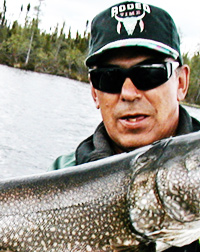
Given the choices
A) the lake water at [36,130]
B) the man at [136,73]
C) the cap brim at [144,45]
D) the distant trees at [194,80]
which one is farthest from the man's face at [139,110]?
the distant trees at [194,80]

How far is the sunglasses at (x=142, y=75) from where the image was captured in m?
2.61

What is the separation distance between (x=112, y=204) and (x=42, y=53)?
185 ft

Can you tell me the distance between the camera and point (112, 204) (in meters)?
2.04

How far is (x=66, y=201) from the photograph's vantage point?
2.10m

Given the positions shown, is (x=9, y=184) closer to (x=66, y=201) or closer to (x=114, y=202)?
(x=66, y=201)

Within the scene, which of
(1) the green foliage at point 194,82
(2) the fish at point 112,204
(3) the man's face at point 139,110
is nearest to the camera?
(2) the fish at point 112,204

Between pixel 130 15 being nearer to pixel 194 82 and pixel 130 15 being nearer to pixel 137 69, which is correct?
pixel 137 69

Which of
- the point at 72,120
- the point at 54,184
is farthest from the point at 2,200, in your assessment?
the point at 72,120

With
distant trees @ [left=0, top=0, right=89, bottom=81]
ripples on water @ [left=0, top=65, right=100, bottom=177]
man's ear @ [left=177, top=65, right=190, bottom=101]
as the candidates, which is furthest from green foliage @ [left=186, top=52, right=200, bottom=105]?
man's ear @ [left=177, top=65, right=190, bottom=101]

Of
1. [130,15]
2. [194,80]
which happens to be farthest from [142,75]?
[194,80]

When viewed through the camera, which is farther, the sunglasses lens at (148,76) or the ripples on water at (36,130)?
the ripples on water at (36,130)

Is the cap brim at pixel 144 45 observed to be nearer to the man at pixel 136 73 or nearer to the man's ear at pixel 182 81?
the man at pixel 136 73

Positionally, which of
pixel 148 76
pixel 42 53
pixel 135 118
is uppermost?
pixel 148 76

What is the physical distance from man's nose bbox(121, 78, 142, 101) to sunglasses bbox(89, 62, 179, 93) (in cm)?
2
